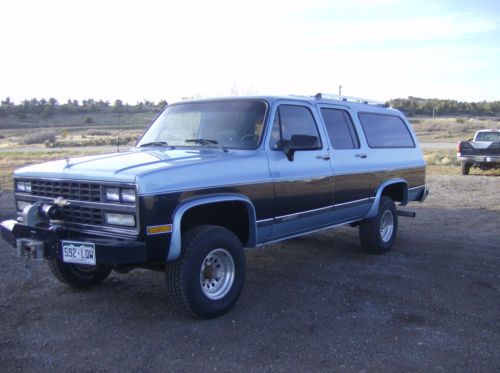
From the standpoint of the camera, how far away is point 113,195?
4371 mm

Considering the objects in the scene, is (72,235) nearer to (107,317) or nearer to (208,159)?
(107,317)

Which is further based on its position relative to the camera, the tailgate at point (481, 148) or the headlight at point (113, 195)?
the tailgate at point (481, 148)

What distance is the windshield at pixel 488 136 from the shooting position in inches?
723

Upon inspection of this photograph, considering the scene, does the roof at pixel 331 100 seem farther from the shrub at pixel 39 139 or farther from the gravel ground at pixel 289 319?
the shrub at pixel 39 139

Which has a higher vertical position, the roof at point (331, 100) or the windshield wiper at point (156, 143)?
the roof at point (331, 100)

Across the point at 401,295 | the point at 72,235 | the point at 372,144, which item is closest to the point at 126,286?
the point at 72,235

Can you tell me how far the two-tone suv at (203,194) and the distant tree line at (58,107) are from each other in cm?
7272

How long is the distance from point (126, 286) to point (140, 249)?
1.90 meters

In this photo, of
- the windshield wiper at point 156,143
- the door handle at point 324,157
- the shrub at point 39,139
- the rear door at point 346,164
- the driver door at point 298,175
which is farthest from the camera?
the shrub at point 39,139

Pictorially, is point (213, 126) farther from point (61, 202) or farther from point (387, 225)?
point (387, 225)

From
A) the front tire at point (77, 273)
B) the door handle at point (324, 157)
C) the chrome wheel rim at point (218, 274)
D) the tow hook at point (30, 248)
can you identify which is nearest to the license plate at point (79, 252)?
the tow hook at point (30, 248)

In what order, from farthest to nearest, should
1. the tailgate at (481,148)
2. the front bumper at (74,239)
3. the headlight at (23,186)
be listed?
the tailgate at (481,148) < the headlight at (23,186) < the front bumper at (74,239)

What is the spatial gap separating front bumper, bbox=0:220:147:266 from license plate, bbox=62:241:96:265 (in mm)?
45

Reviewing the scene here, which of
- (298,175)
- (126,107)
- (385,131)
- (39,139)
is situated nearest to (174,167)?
(298,175)
